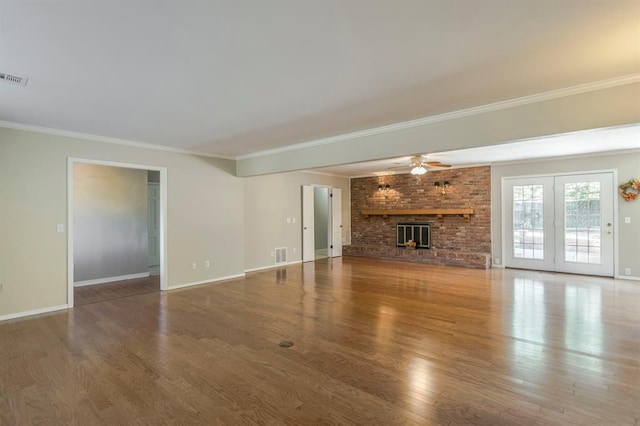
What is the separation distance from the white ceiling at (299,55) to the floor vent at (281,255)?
15.9 feet

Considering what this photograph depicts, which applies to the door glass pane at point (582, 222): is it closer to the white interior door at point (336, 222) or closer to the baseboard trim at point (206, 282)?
the white interior door at point (336, 222)

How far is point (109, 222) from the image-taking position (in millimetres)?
6609

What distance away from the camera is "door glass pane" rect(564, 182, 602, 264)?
6.63 meters

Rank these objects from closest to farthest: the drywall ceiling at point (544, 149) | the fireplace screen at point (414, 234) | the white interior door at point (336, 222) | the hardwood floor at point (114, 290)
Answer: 1. the drywall ceiling at point (544, 149)
2. the hardwood floor at point (114, 290)
3. the fireplace screen at point (414, 234)
4. the white interior door at point (336, 222)

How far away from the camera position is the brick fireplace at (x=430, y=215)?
7996mm

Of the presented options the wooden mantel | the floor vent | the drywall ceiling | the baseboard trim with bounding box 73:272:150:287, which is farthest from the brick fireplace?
the baseboard trim with bounding box 73:272:150:287

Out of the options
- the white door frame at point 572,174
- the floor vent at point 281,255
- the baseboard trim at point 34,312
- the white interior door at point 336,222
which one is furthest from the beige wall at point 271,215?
the white door frame at point 572,174

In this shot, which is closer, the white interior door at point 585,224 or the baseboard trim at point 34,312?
the baseboard trim at point 34,312

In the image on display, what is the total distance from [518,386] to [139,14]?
367 centimetres

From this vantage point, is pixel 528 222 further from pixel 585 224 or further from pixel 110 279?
pixel 110 279

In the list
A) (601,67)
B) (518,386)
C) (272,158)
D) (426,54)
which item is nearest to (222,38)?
(426,54)

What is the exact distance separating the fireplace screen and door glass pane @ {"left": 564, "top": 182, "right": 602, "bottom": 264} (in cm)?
302

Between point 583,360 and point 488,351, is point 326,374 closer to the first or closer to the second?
point 488,351

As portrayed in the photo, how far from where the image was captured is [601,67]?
104 inches
